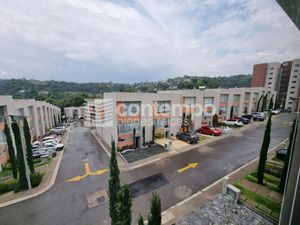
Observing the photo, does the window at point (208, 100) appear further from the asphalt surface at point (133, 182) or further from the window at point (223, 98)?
the asphalt surface at point (133, 182)

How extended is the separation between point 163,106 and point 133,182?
12318 mm

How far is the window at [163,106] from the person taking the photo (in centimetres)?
2075

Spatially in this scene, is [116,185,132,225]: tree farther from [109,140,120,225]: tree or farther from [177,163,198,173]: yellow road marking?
[177,163,198,173]: yellow road marking

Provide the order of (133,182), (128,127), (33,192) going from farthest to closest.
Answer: (128,127) < (133,182) < (33,192)

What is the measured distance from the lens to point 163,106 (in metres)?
21.2

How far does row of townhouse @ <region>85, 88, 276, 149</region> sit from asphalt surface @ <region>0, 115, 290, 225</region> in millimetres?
4479

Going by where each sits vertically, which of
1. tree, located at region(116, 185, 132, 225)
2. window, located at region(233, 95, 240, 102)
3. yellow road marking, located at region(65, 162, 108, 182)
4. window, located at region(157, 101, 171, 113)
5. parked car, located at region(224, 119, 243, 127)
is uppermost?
window, located at region(233, 95, 240, 102)

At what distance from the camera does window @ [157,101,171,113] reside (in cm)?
2075

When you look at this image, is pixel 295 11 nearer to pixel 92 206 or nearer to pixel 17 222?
pixel 92 206

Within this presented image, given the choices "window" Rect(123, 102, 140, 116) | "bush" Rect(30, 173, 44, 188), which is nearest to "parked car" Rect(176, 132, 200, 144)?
"window" Rect(123, 102, 140, 116)

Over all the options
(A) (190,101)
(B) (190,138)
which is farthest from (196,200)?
(A) (190,101)

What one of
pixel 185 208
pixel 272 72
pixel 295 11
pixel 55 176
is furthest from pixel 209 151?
pixel 272 72

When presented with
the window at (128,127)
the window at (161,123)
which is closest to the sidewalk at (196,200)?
the window at (128,127)

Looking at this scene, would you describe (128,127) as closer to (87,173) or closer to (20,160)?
(87,173)
